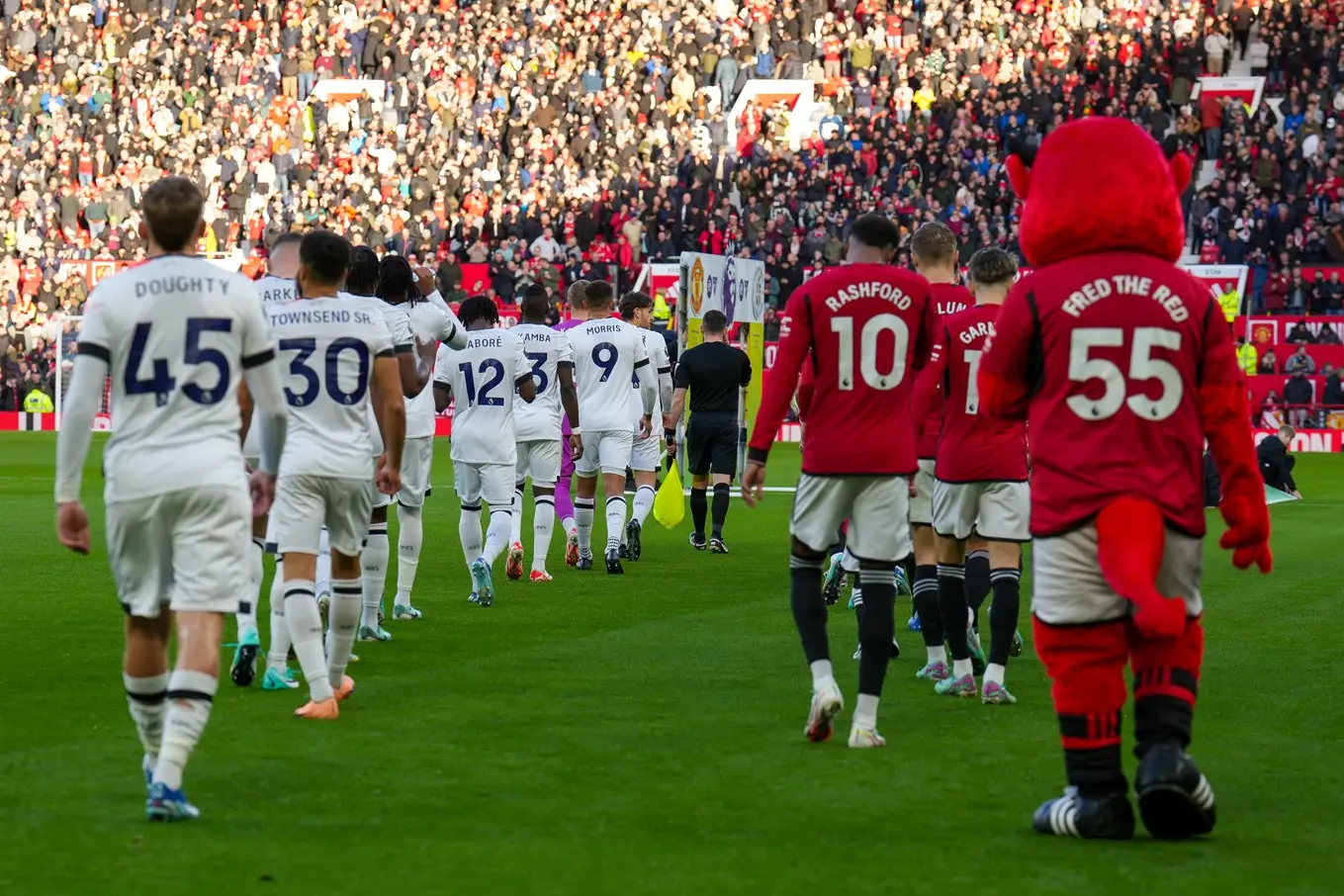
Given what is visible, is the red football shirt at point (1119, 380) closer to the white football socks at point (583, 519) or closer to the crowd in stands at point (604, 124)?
the white football socks at point (583, 519)

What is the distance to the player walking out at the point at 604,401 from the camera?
1616 centimetres

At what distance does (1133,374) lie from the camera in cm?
650

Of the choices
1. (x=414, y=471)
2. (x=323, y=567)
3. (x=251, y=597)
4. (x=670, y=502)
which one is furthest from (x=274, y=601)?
(x=670, y=502)

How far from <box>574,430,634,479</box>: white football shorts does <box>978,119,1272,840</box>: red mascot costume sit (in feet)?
31.7

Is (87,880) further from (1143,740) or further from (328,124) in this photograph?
(328,124)

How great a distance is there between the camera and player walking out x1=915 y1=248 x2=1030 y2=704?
31.0 ft

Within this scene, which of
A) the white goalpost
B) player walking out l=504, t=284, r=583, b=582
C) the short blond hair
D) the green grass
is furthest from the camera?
the white goalpost

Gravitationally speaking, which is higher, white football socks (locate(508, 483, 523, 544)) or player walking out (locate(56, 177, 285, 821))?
player walking out (locate(56, 177, 285, 821))

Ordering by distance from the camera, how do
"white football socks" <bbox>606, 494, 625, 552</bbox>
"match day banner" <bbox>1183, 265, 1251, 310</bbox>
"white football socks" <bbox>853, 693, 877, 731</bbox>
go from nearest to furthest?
"white football socks" <bbox>853, 693, 877, 731</bbox>, "white football socks" <bbox>606, 494, 625, 552</bbox>, "match day banner" <bbox>1183, 265, 1251, 310</bbox>

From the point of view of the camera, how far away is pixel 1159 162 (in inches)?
272

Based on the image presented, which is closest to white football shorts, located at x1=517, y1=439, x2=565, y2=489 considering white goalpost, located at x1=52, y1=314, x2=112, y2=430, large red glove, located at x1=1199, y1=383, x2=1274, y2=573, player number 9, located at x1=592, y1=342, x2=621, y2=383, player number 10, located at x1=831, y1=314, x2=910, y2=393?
player number 9, located at x1=592, y1=342, x2=621, y2=383

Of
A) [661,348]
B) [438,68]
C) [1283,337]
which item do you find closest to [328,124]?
[438,68]

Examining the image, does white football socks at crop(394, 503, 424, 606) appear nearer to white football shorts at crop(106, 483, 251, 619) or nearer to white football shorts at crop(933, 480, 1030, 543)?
white football shorts at crop(933, 480, 1030, 543)

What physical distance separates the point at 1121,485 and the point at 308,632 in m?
3.68
